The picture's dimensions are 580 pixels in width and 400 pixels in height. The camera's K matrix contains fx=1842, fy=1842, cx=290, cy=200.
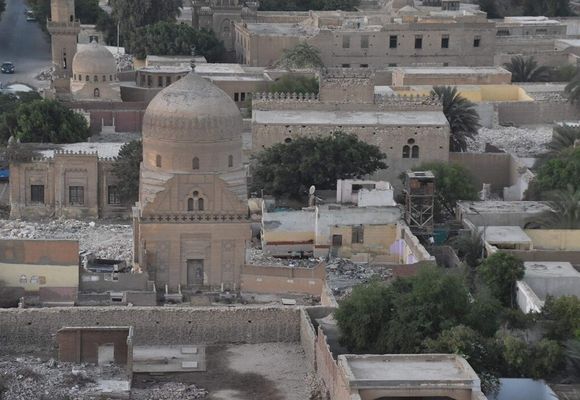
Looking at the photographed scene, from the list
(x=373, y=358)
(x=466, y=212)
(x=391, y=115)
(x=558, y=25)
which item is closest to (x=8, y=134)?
(x=391, y=115)

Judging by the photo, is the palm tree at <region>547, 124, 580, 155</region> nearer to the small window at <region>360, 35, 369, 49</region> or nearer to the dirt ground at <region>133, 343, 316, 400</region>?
the small window at <region>360, 35, 369, 49</region>

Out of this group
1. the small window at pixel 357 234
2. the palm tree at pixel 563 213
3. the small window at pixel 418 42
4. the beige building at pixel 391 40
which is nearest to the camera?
the small window at pixel 357 234

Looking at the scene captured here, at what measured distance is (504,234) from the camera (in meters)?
44.6

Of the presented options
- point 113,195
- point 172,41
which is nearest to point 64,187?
point 113,195

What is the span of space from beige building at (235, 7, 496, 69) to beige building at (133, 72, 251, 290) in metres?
25.6

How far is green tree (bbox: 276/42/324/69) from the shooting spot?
6594 cm

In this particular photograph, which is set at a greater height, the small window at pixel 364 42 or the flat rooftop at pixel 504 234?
A: the small window at pixel 364 42

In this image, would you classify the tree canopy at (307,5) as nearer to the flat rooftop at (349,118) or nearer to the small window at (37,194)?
the flat rooftop at (349,118)

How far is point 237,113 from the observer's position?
142ft

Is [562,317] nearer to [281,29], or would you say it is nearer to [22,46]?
[281,29]

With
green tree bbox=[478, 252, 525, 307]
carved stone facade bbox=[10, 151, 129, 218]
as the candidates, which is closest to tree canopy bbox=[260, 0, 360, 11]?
carved stone facade bbox=[10, 151, 129, 218]

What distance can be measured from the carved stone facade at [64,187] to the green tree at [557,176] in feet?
36.5

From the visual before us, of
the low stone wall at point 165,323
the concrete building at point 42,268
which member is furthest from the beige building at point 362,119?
the low stone wall at point 165,323

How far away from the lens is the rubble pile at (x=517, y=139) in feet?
183
